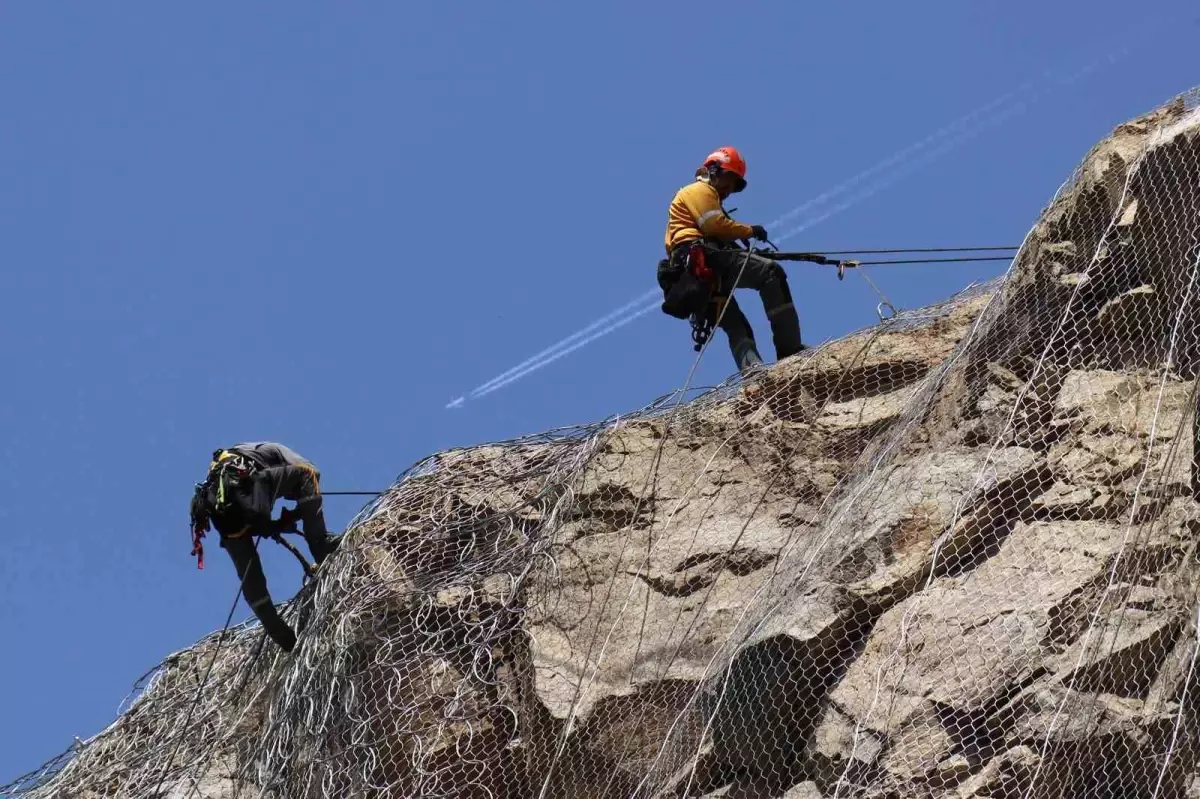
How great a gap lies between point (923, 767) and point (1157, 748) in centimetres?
105

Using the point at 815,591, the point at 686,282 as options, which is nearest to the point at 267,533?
the point at 686,282

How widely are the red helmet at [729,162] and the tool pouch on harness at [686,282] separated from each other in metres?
0.66

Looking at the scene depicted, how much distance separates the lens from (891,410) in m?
11.7

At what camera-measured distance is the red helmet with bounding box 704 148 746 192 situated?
1352 cm

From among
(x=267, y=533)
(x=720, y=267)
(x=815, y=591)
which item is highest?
(x=720, y=267)

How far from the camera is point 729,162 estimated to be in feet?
44.4

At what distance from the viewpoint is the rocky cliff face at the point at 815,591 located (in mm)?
9125

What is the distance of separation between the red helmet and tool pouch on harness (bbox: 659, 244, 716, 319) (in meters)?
0.66

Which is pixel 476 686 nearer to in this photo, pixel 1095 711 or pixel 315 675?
pixel 315 675

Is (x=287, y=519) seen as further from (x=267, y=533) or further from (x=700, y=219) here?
(x=700, y=219)

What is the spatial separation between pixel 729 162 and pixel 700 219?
1.70ft

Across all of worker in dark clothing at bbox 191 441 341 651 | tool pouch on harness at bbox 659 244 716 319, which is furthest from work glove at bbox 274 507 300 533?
tool pouch on harness at bbox 659 244 716 319

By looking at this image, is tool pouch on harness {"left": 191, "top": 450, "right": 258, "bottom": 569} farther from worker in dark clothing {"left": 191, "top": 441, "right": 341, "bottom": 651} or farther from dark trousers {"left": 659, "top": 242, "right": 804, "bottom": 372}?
dark trousers {"left": 659, "top": 242, "right": 804, "bottom": 372}

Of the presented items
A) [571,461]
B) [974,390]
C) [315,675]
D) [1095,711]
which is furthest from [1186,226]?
[315,675]
